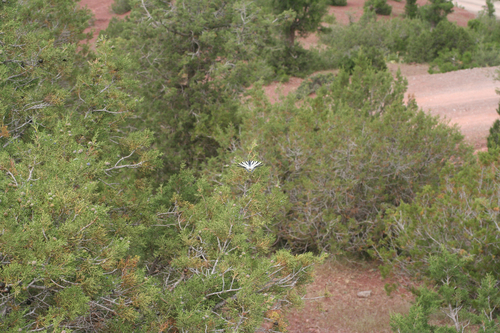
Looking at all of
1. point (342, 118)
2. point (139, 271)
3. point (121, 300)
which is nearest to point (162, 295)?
point (139, 271)

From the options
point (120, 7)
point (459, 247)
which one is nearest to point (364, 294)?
point (459, 247)

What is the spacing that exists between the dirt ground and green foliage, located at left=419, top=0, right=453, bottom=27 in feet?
14.7

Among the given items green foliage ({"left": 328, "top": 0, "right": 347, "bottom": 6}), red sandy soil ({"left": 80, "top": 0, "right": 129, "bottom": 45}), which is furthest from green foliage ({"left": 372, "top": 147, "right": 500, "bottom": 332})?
green foliage ({"left": 328, "top": 0, "right": 347, "bottom": 6})

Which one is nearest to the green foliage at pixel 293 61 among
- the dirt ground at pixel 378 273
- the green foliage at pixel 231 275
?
the dirt ground at pixel 378 273

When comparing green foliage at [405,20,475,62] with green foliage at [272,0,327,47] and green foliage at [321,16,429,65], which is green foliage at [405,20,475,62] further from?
green foliage at [272,0,327,47]

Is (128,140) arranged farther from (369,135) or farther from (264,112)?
(369,135)

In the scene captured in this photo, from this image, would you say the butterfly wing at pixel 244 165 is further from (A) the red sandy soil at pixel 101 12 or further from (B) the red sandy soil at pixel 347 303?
(A) the red sandy soil at pixel 101 12

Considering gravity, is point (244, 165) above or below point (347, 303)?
above

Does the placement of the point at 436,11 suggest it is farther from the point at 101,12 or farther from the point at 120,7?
the point at 101,12

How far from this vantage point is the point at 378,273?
6.40 m

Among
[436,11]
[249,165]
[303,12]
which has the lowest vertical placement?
[436,11]

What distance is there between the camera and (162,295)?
323 cm

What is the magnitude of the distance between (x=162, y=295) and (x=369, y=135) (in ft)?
14.5

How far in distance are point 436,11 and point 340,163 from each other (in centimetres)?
1805
